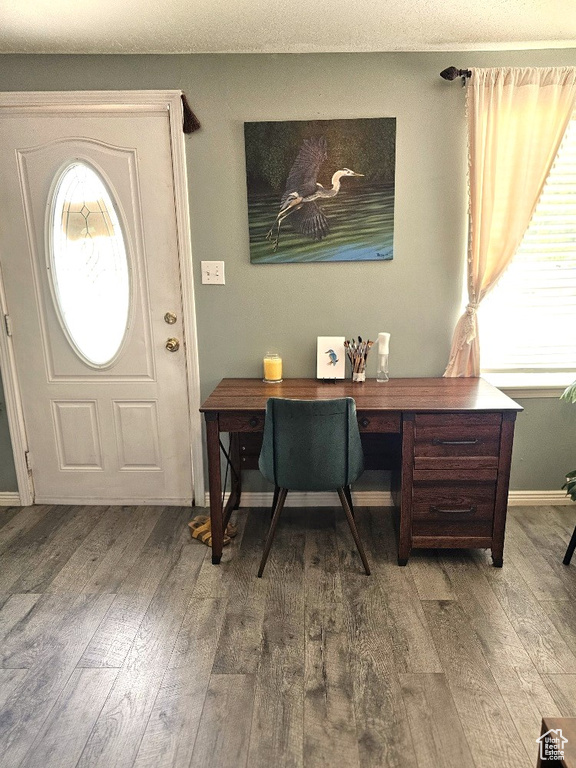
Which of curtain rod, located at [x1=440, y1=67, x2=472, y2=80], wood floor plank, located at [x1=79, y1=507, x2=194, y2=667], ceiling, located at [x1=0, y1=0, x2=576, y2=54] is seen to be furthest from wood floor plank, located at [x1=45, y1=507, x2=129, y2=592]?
curtain rod, located at [x1=440, y1=67, x2=472, y2=80]

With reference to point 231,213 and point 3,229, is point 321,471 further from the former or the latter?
point 3,229

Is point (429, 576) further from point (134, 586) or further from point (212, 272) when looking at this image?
point (212, 272)

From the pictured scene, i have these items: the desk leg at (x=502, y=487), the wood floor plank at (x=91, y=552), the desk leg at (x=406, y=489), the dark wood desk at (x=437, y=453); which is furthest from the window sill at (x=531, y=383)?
the wood floor plank at (x=91, y=552)

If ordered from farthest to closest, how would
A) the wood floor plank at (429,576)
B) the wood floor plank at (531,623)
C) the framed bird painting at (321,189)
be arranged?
the framed bird painting at (321,189), the wood floor plank at (429,576), the wood floor plank at (531,623)

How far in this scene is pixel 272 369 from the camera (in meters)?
2.66

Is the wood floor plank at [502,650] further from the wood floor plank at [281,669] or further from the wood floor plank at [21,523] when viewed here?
the wood floor plank at [21,523]

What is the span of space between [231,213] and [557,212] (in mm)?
1621

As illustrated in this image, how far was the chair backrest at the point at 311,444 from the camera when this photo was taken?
2092mm

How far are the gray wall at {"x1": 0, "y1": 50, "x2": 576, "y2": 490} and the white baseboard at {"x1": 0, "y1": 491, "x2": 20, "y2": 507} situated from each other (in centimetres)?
32

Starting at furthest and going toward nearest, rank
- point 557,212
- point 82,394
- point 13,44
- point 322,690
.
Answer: point 82,394
point 557,212
point 13,44
point 322,690

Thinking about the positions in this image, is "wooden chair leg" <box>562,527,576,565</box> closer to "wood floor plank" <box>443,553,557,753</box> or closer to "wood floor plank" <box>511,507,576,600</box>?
"wood floor plank" <box>511,507,576,600</box>

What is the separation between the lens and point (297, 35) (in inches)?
89.7

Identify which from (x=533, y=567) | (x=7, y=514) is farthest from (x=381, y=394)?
(x=7, y=514)

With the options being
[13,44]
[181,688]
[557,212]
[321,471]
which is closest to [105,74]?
[13,44]
